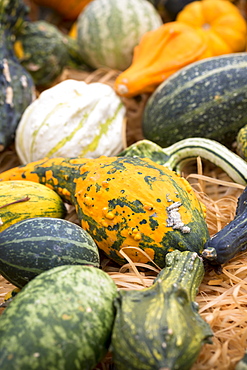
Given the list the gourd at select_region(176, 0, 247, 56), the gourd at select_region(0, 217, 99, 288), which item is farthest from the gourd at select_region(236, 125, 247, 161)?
the gourd at select_region(0, 217, 99, 288)

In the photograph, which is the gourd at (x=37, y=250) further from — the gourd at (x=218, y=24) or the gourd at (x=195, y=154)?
the gourd at (x=218, y=24)

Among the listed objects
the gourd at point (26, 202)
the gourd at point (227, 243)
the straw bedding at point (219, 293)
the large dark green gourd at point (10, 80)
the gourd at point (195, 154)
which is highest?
the large dark green gourd at point (10, 80)

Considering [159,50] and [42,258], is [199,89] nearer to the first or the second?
[159,50]

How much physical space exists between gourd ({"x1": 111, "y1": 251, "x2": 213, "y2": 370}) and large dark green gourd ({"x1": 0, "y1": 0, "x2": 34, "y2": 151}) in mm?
1411

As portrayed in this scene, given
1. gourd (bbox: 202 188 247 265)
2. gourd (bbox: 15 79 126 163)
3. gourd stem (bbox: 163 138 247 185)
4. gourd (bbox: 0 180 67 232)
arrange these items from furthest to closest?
gourd (bbox: 15 79 126 163) → gourd stem (bbox: 163 138 247 185) → gourd (bbox: 0 180 67 232) → gourd (bbox: 202 188 247 265)

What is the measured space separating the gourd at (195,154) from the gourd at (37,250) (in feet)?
2.31

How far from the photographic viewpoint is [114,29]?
2693 mm

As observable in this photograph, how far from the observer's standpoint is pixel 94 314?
3.39 ft

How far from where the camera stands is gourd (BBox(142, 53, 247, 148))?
6.89ft

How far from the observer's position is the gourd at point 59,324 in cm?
95

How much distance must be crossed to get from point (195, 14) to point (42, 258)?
2.27 metres

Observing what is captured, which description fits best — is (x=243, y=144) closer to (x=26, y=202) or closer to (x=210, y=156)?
(x=210, y=156)

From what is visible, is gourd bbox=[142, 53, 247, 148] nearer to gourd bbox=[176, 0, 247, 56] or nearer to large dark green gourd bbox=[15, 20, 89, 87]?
gourd bbox=[176, 0, 247, 56]

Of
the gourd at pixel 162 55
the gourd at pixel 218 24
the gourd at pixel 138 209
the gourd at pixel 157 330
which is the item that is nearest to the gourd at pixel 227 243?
the gourd at pixel 138 209
